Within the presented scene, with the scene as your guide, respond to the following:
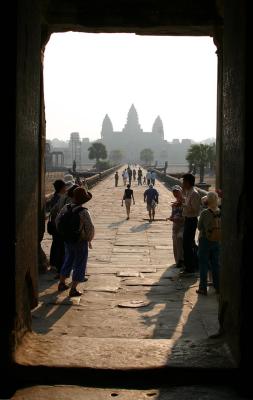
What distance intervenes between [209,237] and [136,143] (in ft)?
591

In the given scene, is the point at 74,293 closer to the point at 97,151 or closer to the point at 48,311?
the point at 48,311

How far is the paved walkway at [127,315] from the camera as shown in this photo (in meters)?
3.17

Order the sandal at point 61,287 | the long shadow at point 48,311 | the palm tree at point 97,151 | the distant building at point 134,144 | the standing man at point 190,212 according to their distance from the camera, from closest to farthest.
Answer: the long shadow at point 48,311 < the sandal at point 61,287 < the standing man at point 190,212 < the palm tree at point 97,151 < the distant building at point 134,144

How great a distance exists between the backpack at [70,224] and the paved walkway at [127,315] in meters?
0.75

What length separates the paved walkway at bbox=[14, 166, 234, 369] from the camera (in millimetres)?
3170

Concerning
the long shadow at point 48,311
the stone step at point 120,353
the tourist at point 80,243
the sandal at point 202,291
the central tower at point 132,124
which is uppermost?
the central tower at point 132,124

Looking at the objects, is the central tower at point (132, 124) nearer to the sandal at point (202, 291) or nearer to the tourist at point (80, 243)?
the sandal at point (202, 291)

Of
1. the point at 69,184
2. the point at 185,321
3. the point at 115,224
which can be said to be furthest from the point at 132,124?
the point at 185,321

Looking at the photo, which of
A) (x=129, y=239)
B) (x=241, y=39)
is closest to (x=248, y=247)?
(x=241, y=39)

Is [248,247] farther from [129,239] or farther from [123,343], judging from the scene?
[129,239]

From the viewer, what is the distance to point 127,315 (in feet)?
18.4

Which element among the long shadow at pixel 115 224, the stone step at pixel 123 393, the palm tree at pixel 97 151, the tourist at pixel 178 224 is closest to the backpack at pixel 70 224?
the tourist at pixel 178 224

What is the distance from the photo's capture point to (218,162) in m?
7.80

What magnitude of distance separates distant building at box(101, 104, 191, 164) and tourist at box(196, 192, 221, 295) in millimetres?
170510
